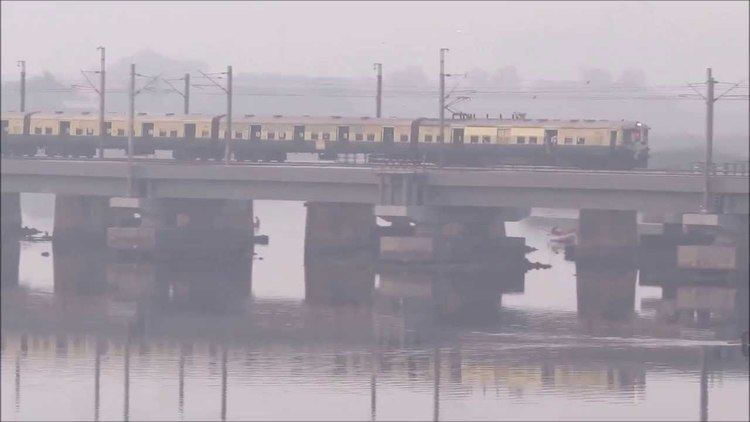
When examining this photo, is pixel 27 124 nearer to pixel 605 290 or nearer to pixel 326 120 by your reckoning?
pixel 326 120

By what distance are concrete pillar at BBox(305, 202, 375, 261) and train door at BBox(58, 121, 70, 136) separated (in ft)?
55.3

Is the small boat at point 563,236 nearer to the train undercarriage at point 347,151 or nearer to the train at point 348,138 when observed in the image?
the train undercarriage at point 347,151

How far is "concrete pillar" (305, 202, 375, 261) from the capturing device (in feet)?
235

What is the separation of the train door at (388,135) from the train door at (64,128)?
613 inches

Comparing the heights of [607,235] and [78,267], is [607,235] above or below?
above

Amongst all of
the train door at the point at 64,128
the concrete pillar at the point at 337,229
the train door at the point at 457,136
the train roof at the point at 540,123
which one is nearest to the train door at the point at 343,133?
the train roof at the point at 540,123

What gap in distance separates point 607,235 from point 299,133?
1753cm

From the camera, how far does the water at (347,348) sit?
36562mm

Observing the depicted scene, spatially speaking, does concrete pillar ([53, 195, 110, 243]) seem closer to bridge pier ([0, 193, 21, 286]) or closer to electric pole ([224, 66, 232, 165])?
bridge pier ([0, 193, 21, 286])

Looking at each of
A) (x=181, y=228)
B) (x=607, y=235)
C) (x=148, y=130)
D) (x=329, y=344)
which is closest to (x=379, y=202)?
(x=181, y=228)

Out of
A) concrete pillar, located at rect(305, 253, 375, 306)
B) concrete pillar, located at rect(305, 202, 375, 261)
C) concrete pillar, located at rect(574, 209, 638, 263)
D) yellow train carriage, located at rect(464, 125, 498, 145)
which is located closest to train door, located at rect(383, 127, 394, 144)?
yellow train carriage, located at rect(464, 125, 498, 145)

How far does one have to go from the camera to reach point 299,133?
265ft

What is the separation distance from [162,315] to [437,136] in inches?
1138

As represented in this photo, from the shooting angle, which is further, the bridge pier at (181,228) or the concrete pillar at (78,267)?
the bridge pier at (181,228)
